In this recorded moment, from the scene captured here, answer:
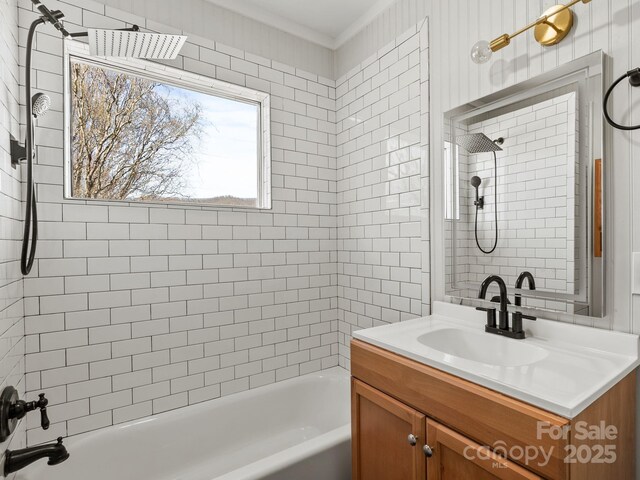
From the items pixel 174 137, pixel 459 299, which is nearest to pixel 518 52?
pixel 459 299

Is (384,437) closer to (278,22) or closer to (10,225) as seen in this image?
(10,225)

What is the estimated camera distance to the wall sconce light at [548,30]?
1311 mm

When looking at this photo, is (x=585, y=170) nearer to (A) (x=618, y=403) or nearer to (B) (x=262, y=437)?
(A) (x=618, y=403)

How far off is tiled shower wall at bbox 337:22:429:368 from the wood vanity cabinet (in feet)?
2.30

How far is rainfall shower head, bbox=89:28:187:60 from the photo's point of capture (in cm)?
135

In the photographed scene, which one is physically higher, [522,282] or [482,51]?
[482,51]

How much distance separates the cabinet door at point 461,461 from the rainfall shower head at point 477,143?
121cm

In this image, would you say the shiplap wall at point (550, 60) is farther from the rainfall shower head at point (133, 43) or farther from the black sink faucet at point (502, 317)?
the rainfall shower head at point (133, 43)

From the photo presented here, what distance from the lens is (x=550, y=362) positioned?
1155 mm

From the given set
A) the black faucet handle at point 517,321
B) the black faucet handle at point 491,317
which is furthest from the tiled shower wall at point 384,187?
the black faucet handle at point 517,321

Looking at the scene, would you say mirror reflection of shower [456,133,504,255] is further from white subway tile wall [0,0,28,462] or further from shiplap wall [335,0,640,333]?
white subway tile wall [0,0,28,462]

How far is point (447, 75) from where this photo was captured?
1.79 metres

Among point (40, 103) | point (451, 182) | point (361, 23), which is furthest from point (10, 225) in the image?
point (361, 23)

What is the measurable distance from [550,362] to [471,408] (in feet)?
1.17
